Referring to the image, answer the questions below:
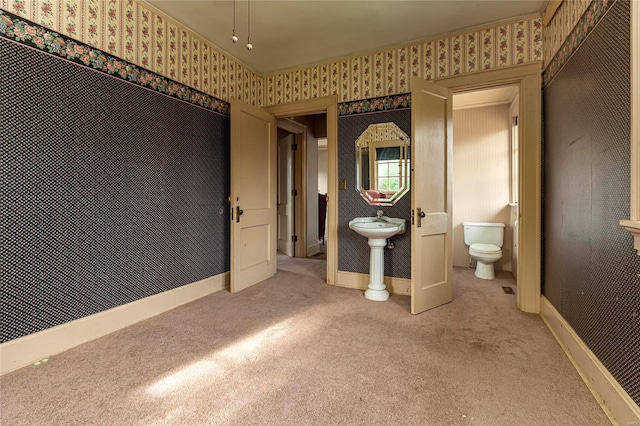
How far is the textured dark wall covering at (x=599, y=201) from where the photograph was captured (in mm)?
1290

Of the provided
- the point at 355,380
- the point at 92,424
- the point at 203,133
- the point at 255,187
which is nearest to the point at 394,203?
the point at 255,187

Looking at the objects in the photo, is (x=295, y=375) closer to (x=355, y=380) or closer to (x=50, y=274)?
(x=355, y=380)

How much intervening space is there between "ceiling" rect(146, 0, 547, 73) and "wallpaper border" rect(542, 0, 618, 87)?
0.59 metres

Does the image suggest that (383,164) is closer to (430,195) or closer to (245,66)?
(430,195)

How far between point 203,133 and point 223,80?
71cm

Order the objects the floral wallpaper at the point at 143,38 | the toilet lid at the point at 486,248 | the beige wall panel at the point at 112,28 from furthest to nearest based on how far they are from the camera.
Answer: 1. the toilet lid at the point at 486,248
2. the beige wall panel at the point at 112,28
3. the floral wallpaper at the point at 143,38

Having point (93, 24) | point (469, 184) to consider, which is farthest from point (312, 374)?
point (469, 184)

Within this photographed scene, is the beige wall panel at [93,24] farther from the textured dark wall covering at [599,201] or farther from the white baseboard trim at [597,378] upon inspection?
the white baseboard trim at [597,378]

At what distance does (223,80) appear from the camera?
3.19 m

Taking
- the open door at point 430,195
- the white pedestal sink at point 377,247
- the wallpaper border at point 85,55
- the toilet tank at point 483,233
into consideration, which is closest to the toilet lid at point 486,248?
the toilet tank at point 483,233

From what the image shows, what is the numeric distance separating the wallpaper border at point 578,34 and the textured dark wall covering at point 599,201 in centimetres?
6

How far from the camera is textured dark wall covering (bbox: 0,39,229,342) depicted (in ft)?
5.64

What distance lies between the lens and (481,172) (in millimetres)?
4133

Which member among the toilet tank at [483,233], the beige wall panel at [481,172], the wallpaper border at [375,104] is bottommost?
the toilet tank at [483,233]
